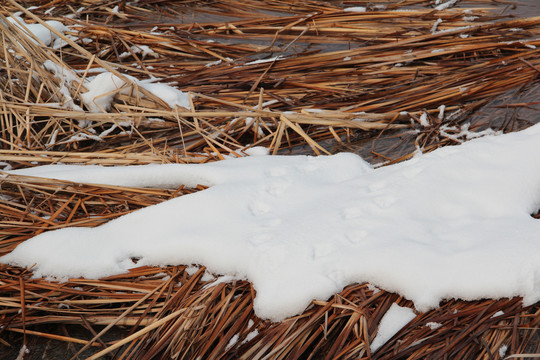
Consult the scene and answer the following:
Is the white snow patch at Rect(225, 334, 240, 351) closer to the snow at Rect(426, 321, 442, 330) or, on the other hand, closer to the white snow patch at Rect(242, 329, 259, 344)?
the white snow patch at Rect(242, 329, 259, 344)

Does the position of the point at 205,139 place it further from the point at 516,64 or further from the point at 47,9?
the point at 47,9

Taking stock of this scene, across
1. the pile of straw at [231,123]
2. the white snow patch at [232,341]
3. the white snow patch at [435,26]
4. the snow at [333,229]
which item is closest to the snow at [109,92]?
the pile of straw at [231,123]

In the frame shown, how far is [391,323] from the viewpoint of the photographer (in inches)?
41.9

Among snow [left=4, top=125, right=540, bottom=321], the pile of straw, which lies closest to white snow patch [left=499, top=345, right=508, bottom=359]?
the pile of straw

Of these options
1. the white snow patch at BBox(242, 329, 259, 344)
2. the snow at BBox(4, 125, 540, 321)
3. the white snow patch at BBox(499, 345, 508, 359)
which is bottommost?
the white snow patch at BBox(242, 329, 259, 344)

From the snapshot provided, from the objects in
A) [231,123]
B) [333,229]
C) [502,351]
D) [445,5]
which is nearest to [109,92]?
[231,123]

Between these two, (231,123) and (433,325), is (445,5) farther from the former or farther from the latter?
(433,325)

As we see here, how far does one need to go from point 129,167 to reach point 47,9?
2055 millimetres

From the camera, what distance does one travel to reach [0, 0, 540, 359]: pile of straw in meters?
1.07

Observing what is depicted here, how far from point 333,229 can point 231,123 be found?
75 centimetres

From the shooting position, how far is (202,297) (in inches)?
44.8

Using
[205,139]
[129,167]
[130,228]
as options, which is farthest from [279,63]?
[130,228]

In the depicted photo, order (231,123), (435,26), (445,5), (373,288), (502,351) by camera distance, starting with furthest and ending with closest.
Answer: (445,5) < (435,26) < (231,123) < (373,288) < (502,351)

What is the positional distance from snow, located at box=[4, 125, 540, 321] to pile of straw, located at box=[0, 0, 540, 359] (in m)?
0.04
